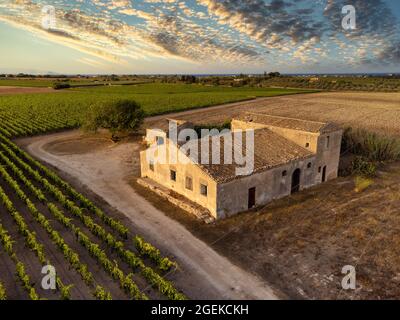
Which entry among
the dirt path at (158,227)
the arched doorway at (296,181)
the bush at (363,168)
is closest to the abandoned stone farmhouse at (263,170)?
the arched doorway at (296,181)

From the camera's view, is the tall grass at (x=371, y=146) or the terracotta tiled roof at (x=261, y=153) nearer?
the terracotta tiled roof at (x=261, y=153)

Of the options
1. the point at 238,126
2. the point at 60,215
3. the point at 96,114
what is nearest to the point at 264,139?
the point at 238,126

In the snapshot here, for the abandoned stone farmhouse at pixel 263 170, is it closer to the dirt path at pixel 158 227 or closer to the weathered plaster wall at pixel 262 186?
the weathered plaster wall at pixel 262 186

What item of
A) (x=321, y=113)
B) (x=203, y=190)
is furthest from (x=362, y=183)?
(x=321, y=113)

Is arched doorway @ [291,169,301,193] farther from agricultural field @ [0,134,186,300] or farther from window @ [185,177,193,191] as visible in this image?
agricultural field @ [0,134,186,300]

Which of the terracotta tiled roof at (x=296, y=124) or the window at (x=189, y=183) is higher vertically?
the terracotta tiled roof at (x=296, y=124)
